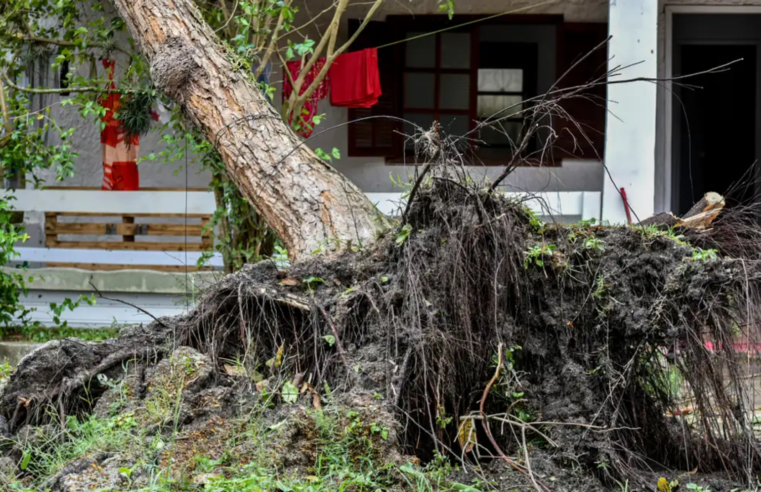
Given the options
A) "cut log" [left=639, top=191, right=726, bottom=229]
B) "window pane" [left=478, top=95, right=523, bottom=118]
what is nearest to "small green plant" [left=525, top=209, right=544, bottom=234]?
"cut log" [left=639, top=191, right=726, bottom=229]

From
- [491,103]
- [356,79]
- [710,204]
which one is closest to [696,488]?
[710,204]

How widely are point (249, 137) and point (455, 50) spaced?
15.6ft

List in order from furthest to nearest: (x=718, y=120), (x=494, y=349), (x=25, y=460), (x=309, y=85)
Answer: (x=718, y=120), (x=309, y=85), (x=494, y=349), (x=25, y=460)

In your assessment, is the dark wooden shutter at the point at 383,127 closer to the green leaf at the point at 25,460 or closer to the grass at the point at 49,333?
the grass at the point at 49,333

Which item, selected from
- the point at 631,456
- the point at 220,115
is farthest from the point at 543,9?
the point at 631,456

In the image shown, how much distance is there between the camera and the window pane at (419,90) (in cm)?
897

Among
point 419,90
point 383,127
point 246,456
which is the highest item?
point 419,90

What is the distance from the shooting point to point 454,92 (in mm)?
8945

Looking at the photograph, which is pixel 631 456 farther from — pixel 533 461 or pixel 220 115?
pixel 220 115

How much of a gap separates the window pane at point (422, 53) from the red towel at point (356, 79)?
4.38 feet

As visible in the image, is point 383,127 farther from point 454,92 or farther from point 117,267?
point 117,267

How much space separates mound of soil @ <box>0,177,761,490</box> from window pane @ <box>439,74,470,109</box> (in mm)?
5141

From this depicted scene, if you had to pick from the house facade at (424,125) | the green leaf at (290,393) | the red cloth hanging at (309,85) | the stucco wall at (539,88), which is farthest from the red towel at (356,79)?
the green leaf at (290,393)

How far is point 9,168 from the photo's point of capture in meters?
6.54
